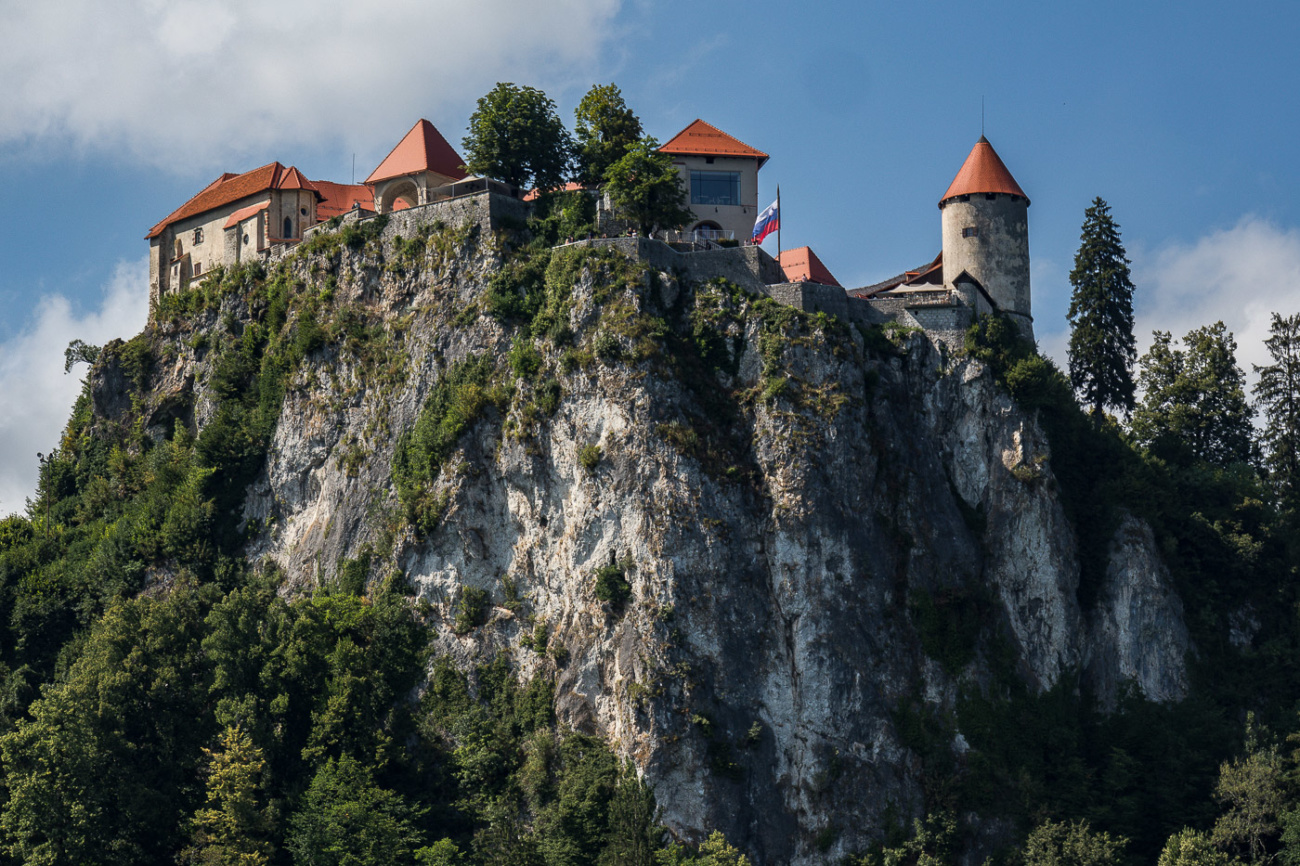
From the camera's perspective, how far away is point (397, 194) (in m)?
86.1

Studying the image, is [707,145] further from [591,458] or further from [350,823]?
[350,823]

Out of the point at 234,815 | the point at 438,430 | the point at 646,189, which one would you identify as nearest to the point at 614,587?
the point at 438,430

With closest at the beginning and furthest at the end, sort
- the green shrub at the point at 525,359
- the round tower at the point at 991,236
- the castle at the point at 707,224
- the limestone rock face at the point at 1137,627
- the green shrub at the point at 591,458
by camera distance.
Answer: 1. the green shrub at the point at 591,458
2. the green shrub at the point at 525,359
3. the limestone rock face at the point at 1137,627
4. the castle at the point at 707,224
5. the round tower at the point at 991,236

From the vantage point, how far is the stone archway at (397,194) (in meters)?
85.6

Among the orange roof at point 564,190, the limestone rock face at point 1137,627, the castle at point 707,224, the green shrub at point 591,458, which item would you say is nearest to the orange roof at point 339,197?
the castle at point 707,224

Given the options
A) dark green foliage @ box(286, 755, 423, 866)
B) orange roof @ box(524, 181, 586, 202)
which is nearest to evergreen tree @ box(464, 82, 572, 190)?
orange roof @ box(524, 181, 586, 202)

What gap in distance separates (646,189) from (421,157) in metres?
13.1

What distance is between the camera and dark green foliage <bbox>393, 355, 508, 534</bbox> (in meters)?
74.6

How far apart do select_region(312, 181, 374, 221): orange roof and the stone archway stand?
328 centimetres

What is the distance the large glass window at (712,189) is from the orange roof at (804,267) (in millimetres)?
3855

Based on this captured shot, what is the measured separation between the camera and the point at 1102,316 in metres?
84.0

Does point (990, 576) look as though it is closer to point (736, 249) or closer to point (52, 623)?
point (736, 249)

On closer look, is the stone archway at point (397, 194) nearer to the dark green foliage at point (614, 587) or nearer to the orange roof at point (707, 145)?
the orange roof at point (707, 145)

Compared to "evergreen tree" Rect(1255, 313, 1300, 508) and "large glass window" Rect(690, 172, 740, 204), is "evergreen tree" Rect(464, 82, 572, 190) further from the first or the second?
"evergreen tree" Rect(1255, 313, 1300, 508)
